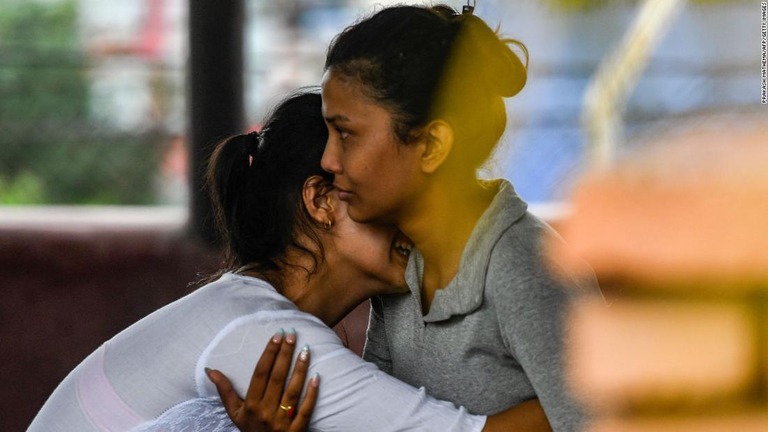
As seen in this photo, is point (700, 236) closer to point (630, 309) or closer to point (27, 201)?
point (630, 309)

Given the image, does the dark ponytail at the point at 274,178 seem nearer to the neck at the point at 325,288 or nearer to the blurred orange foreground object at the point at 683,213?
the neck at the point at 325,288

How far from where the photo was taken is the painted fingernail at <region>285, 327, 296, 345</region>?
1330 millimetres

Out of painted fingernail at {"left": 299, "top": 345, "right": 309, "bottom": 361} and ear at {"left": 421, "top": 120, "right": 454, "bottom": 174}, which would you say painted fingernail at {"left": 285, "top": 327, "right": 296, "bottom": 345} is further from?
ear at {"left": 421, "top": 120, "right": 454, "bottom": 174}

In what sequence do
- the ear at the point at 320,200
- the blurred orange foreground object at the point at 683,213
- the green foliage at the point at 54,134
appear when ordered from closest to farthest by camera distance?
the blurred orange foreground object at the point at 683,213
the ear at the point at 320,200
the green foliage at the point at 54,134

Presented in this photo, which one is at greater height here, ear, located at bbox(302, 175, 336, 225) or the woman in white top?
ear, located at bbox(302, 175, 336, 225)

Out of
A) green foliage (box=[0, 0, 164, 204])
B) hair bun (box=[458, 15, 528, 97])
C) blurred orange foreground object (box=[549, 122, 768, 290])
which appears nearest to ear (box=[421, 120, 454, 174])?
hair bun (box=[458, 15, 528, 97])

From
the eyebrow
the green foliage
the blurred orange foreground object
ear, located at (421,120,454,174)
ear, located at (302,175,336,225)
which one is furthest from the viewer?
the green foliage

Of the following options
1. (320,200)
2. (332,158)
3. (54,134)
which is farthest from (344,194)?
(54,134)

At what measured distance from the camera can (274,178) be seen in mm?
1521

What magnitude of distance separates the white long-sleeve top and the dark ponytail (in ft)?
0.27

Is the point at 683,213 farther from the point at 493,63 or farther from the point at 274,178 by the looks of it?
the point at 274,178

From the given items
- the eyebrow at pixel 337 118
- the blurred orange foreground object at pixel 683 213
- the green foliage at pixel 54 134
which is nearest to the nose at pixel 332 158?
the eyebrow at pixel 337 118

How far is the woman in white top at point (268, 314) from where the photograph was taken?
1.33 metres

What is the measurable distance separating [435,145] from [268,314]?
406mm
